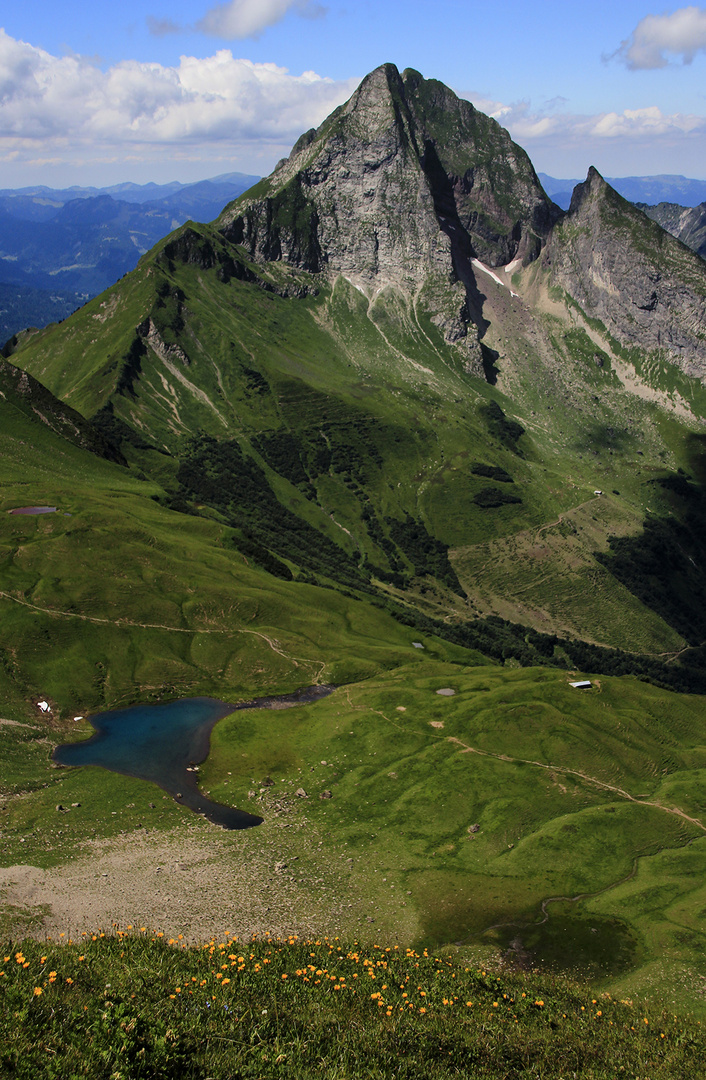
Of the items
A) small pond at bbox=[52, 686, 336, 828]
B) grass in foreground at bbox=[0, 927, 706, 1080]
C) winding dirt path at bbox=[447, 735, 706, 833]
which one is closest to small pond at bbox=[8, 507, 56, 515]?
small pond at bbox=[52, 686, 336, 828]

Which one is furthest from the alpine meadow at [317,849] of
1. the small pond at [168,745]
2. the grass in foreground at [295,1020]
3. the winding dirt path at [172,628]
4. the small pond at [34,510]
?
the small pond at [34,510]

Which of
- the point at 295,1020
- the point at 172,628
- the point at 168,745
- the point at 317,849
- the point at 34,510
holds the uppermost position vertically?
the point at 295,1020

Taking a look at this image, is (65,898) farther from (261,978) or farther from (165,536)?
(165,536)

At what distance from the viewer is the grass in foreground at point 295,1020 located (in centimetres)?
2514

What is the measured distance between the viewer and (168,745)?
107m

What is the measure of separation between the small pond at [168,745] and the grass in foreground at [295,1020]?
162ft

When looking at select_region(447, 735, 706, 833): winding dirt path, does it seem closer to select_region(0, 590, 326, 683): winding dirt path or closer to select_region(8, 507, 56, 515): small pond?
select_region(0, 590, 326, 683): winding dirt path

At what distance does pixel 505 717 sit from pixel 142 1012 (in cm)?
8563

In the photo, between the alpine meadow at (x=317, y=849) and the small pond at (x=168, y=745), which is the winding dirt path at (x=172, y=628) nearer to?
the alpine meadow at (x=317, y=849)

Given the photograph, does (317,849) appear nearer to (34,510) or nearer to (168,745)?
(168,745)

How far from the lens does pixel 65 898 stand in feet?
201

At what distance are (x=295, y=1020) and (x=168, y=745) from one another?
8238cm

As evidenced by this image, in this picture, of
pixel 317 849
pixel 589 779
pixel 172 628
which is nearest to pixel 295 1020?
pixel 317 849

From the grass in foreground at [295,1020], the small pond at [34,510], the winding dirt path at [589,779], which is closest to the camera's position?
the grass in foreground at [295,1020]
